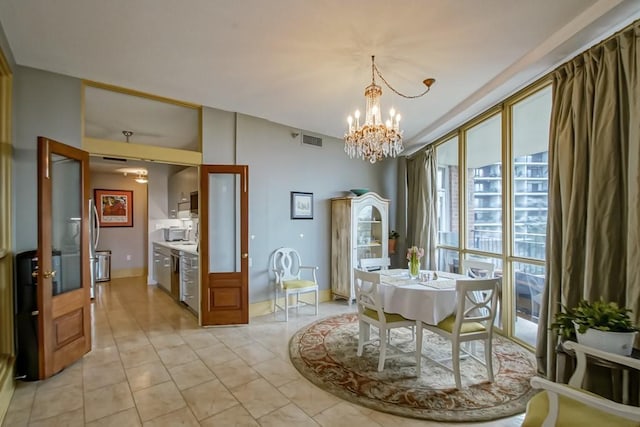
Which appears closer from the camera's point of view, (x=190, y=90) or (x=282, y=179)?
(x=190, y=90)

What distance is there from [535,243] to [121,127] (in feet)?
18.5

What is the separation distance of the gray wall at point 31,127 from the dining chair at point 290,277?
2.72 m

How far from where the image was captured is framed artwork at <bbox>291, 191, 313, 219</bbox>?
195 inches

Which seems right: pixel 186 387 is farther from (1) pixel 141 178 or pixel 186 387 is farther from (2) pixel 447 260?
(1) pixel 141 178

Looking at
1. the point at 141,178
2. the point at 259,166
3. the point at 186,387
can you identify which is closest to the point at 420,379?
the point at 186,387

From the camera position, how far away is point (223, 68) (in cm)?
299

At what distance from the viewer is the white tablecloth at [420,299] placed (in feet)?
8.92

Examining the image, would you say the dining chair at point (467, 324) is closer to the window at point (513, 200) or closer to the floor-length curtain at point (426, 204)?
the window at point (513, 200)

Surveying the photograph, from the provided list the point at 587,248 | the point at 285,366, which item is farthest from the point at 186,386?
the point at 587,248

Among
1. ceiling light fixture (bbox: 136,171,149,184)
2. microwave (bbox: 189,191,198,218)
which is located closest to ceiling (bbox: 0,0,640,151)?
microwave (bbox: 189,191,198,218)

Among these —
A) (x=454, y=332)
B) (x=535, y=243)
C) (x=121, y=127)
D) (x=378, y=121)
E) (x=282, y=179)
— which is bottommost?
(x=454, y=332)

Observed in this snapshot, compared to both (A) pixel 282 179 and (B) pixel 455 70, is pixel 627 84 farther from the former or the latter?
(A) pixel 282 179

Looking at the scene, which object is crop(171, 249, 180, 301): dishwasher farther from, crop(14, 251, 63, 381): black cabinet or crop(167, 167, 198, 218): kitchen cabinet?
crop(14, 251, 63, 381): black cabinet

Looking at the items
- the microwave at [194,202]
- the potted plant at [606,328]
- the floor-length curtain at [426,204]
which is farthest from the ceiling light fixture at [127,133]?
the potted plant at [606,328]
